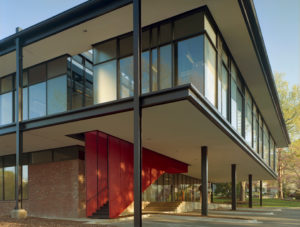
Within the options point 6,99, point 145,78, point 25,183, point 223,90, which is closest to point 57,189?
point 25,183

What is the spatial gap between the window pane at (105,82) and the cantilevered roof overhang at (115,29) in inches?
56.0

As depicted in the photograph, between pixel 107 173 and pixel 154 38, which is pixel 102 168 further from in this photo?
pixel 154 38

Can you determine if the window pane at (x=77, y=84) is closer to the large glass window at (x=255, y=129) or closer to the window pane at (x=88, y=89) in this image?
the window pane at (x=88, y=89)

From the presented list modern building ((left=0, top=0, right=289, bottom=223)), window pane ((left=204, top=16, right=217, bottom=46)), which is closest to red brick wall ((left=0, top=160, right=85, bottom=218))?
modern building ((left=0, top=0, right=289, bottom=223))

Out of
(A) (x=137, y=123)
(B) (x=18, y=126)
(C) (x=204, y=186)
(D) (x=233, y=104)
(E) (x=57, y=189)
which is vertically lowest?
(E) (x=57, y=189)

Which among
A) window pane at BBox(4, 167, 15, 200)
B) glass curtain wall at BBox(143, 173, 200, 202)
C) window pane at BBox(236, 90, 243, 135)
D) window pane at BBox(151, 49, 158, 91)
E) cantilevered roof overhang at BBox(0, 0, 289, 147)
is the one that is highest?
cantilevered roof overhang at BBox(0, 0, 289, 147)

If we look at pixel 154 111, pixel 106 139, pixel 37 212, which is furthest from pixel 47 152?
pixel 154 111

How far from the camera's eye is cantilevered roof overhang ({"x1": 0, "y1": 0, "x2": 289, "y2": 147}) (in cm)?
1245

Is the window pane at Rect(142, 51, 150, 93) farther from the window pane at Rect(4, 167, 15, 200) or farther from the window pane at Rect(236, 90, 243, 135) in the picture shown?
the window pane at Rect(4, 167, 15, 200)

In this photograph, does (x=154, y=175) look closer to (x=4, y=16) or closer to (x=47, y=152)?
(x=47, y=152)

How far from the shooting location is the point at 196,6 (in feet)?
41.4

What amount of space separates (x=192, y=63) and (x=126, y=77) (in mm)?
3100

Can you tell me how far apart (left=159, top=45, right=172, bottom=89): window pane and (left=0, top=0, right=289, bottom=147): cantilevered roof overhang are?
54.8 inches

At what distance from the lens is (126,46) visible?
14.5 metres
